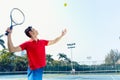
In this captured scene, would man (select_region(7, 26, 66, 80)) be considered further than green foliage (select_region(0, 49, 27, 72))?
No

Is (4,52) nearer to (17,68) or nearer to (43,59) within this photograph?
(17,68)

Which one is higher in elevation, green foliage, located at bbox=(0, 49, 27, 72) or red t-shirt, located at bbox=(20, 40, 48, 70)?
green foliage, located at bbox=(0, 49, 27, 72)

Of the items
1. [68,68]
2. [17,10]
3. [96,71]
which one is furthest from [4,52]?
[17,10]

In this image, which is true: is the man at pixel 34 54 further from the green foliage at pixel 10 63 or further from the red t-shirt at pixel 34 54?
the green foliage at pixel 10 63

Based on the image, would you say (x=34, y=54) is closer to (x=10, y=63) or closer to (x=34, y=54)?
(x=34, y=54)

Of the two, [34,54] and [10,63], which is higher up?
[10,63]

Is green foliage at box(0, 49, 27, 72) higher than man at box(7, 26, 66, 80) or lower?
higher

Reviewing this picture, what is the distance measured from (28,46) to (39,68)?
1.13 ft

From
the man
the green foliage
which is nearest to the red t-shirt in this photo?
the man

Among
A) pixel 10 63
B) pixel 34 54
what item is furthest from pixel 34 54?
pixel 10 63

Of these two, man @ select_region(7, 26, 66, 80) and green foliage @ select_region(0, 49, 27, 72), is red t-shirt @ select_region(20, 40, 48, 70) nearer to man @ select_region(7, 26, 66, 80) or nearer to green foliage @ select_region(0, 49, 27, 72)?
man @ select_region(7, 26, 66, 80)

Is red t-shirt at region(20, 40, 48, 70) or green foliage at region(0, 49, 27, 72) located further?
green foliage at region(0, 49, 27, 72)

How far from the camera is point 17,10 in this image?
5758 millimetres

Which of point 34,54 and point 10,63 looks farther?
point 10,63
